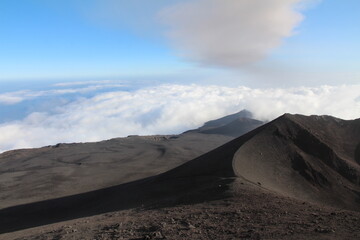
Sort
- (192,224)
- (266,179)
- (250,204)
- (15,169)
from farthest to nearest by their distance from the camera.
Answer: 1. (15,169)
2. (266,179)
3. (250,204)
4. (192,224)

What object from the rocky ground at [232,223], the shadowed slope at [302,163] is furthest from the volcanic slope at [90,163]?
the rocky ground at [232,223]

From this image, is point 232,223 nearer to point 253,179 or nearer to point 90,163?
point 253,179

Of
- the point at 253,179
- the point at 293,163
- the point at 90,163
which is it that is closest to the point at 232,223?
the point at 253,179

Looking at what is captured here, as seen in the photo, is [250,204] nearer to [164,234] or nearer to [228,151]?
[164,234]

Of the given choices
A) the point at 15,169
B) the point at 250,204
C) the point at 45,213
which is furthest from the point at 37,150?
the point at 250,204

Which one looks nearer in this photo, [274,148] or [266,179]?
[266,179]

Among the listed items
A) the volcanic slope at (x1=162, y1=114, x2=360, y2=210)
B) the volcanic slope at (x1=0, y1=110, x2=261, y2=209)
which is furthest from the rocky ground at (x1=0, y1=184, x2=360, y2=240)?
the volcanic slope at (x1=0, y1=110, x2=261, y2=209)

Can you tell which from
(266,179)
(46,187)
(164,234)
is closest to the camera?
(164,234)

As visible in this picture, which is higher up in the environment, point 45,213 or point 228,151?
point 228,151

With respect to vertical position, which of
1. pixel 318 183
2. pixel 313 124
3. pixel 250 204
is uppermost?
pixel 313 124
